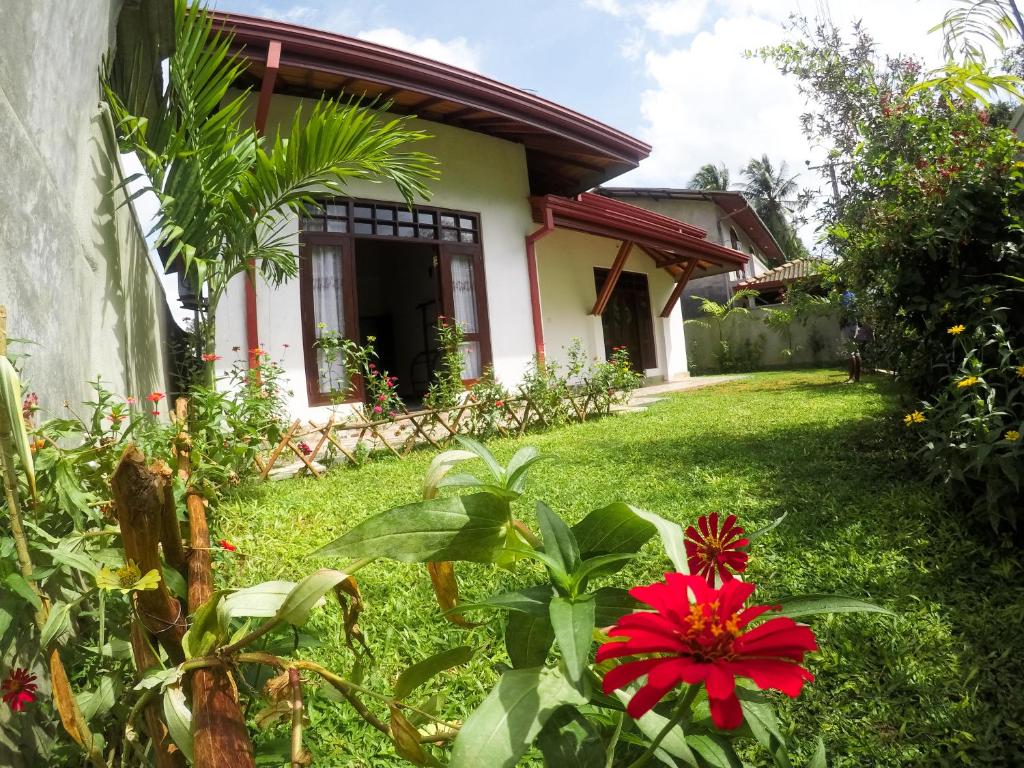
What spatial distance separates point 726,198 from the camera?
20.5 metres

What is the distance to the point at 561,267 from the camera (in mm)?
10438

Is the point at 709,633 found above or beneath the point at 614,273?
beneath

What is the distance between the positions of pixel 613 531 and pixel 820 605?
22 centimetres

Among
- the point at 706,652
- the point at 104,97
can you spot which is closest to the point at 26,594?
the point at 706,652

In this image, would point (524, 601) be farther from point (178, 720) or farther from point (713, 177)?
point (713, 177)

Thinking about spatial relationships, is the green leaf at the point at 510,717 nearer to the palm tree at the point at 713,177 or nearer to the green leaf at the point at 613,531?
the green leaf at the point at 613,531

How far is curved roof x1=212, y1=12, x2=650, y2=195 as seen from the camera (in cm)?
571

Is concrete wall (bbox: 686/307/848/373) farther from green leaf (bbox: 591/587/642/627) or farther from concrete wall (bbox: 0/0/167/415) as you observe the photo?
green leaf (bbox: 591/587/642/627)

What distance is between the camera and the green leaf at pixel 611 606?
0.69m

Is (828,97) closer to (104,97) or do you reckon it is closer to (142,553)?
(104,97)

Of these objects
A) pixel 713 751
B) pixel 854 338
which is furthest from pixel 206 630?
pixel 854 338

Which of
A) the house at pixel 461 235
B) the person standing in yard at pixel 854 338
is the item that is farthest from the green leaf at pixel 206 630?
the person standing in yard at pixel 854 338

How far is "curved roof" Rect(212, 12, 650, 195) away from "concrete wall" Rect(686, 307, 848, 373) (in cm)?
907

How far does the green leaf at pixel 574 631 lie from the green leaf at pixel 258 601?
1.01 feet
